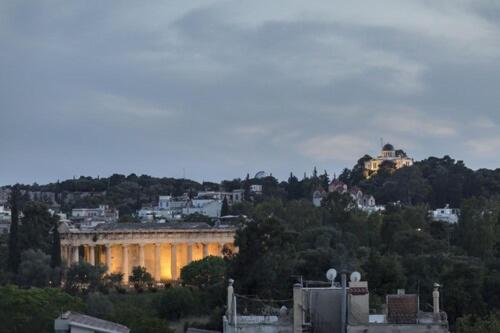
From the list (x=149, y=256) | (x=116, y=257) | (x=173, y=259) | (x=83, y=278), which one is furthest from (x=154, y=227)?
(x=83, y=278)

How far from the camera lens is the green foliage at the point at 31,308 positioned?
42.8 m

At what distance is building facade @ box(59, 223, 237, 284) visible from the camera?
3686 inches

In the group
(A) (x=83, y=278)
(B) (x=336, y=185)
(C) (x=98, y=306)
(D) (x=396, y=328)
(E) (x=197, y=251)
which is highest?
(B) (x=336, y=185)

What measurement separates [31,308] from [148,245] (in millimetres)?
52735

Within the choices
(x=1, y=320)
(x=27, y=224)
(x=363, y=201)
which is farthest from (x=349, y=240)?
(x=363, y=201)

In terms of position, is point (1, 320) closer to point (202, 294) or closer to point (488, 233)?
point (202, 294)

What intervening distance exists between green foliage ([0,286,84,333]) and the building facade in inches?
1734

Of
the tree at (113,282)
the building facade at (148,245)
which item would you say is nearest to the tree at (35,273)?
the tree at (113,282)

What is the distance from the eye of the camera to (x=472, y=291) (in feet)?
167

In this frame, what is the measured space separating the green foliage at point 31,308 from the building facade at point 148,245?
44055mm

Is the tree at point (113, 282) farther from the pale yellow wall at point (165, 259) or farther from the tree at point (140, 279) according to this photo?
the pale yellow wall at point (165, 259)

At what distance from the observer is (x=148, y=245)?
320 feet

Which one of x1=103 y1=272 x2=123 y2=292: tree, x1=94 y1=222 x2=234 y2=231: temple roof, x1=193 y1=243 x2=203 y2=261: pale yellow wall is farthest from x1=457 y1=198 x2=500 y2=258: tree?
x1=193 y1=243 x2=203 y2=261: pale yellow wall

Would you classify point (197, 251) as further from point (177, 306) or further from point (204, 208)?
point (204, 208)
